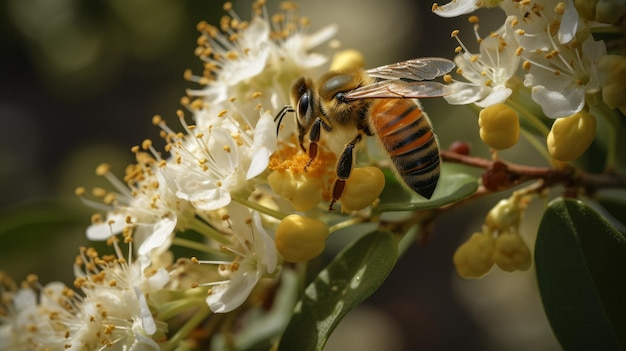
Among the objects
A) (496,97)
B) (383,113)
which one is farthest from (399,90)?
(496,97)

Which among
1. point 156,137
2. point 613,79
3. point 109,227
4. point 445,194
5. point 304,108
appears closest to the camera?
point 613,79

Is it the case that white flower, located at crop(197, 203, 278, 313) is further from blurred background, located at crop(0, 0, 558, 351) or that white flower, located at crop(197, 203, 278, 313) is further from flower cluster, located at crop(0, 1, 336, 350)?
blurred background, located at crop(0, 0, 558, 351)

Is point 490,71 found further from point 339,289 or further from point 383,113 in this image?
point 339,289

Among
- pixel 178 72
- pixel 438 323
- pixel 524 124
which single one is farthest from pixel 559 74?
pixel 438 323

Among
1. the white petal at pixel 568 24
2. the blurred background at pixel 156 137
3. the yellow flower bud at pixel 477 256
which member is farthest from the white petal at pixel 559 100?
the blurred background at pixel 156 137

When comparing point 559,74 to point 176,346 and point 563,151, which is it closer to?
point 563,151

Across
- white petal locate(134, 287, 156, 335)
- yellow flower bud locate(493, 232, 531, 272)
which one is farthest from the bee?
white petal locate(134, 287, 156, 335)
